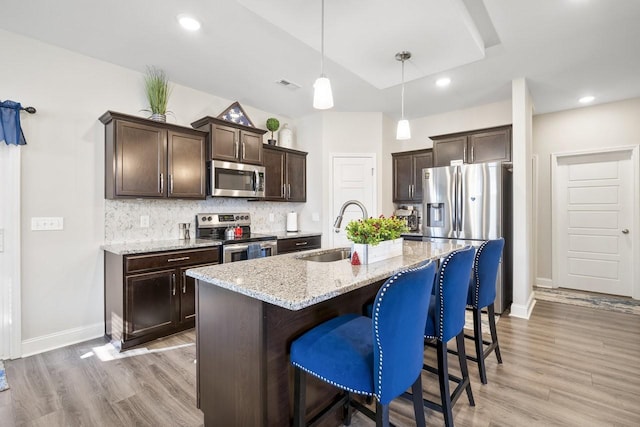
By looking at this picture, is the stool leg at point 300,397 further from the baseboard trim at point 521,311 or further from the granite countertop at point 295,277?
the baseboard trim at point 521,311

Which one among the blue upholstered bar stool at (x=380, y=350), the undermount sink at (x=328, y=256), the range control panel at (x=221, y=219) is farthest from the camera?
the range control panel at (x=221, y=219)

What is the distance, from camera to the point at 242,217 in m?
4.37

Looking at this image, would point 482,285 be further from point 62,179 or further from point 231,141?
point 62,179

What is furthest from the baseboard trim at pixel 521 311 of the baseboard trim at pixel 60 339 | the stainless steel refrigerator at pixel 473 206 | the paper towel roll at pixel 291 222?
the baseboard trim at pixel 60 339

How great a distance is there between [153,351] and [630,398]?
11.8 ft

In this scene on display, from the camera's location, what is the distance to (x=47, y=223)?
9.37 feet

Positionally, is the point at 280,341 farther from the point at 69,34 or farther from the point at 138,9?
the point at 69,34

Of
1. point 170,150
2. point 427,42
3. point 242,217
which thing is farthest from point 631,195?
point 170,150

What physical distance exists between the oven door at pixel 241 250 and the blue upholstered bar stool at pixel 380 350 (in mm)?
2170

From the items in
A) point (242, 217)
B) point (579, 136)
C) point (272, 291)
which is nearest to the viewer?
point (272, 291)

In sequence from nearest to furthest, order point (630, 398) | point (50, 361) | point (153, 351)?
1. point (630, 398)
2. point (50, 361)
3. point (153, 351)

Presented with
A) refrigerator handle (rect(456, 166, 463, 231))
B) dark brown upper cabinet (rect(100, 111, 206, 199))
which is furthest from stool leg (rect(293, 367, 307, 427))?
refrigerator handle (rect(456, 166, 463, 231))

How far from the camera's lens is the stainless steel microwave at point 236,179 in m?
3.70

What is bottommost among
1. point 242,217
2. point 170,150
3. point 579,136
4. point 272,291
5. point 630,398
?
point 630,398
